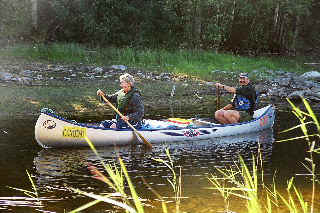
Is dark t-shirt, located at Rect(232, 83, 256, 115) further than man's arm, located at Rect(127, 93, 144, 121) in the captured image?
Yes

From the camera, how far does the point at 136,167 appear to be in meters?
9.42

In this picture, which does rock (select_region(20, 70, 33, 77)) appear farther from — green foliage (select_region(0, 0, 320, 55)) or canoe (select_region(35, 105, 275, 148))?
canoe (select_region(35, 105, 275, 148))

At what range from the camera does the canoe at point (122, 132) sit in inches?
412

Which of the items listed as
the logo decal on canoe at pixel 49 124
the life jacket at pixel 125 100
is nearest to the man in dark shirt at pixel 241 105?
the life jacket at pixel 125 100

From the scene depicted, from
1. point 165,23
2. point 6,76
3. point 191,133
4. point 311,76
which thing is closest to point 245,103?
point 191,133

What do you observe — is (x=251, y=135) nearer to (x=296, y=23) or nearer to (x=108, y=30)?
(x=108, y=30)

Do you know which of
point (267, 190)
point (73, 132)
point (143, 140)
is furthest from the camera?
point (143, 140)

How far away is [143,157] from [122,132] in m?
1.05

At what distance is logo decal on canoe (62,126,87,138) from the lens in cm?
1059

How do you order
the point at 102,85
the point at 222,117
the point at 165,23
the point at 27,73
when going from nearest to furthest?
the point at 222,117, the point at 102,85, the point at 27,73, the point at 165,23

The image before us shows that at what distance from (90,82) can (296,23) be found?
19880 millimetres

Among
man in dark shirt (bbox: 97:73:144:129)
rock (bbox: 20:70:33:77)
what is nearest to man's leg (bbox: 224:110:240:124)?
man in dark shirt (bbox: 97:73:144:129)

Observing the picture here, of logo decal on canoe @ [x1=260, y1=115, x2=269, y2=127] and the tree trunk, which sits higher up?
the tree trunk

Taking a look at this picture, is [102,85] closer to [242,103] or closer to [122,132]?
[242,103]
